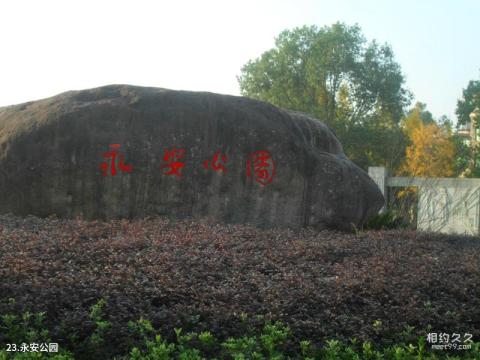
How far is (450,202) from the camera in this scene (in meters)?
12.1

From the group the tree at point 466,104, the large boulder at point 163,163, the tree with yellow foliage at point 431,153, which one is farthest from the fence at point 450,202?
the tree at point 466,104

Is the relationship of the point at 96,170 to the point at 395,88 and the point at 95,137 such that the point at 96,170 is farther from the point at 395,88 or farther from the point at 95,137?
the point at 395,88

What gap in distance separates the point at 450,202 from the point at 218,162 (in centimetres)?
639

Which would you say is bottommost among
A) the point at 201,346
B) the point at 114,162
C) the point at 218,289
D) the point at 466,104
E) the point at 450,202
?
the point at 201,346

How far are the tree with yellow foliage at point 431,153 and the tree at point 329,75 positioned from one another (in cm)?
155

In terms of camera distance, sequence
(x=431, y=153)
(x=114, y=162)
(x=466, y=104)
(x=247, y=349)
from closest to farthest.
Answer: (x=247, y=349) → (x=114, y=162) → (x=431, y=153) → (x=466, y=104)

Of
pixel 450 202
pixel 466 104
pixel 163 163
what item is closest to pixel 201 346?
pixel 163 163

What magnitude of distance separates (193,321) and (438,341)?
4.78 ft

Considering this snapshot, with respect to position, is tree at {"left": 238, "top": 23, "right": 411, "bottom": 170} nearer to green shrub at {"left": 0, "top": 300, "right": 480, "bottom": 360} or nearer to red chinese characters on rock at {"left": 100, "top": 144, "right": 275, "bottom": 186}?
red chinese characters on rock at {"left": 100, "top": 144, "right": 275, "bottom": 186}

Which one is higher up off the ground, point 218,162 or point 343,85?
point 343,85

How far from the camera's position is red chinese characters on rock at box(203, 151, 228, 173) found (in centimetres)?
740

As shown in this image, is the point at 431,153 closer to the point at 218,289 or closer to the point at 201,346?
the point at 218,289

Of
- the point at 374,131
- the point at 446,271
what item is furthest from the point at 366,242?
the point at 374,131

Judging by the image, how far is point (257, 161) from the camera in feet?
24.5
